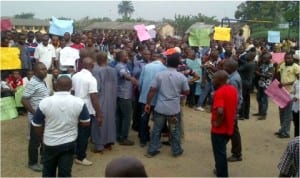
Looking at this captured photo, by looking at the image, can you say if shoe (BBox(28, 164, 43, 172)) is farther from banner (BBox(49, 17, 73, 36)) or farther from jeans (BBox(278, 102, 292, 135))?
banner (BBox(49, 17, 73, 36))

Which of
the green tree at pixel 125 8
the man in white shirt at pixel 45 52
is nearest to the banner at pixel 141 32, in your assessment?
the man in white shirt at pixel 45 52

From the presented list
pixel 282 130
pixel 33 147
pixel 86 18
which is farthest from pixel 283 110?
pixel 86 18

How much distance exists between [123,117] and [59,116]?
2.98 metres

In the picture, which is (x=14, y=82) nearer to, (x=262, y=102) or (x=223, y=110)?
(x=223, y=110)

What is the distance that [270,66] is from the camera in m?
Result: 10.4

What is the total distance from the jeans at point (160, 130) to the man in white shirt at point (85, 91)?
97 cm

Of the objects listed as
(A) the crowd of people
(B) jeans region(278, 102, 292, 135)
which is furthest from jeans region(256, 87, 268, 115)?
(B) jeans region(278, 102, 292, 135)

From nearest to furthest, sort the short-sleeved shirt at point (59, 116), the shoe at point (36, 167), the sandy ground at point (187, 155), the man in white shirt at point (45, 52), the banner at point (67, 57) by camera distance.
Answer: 1. the short-sleeved shirt at point (59, 116)
2. the shoe at point (36, 167)
3. the sandy ground at point (187, 155)
4. the banner at point (67, 57)
5. the man in white shirt at point (45, 52)

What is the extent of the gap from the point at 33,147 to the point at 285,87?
513 centimetres

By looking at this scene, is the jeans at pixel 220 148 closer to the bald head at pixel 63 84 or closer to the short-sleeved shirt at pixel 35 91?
the bald head at pixel 63 84

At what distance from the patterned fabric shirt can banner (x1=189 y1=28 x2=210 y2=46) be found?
9.88m

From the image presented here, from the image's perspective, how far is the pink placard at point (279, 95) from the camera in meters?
8.50

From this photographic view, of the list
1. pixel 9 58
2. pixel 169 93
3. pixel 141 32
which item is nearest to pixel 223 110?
pixel 169 93

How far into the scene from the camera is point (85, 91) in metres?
6.56
